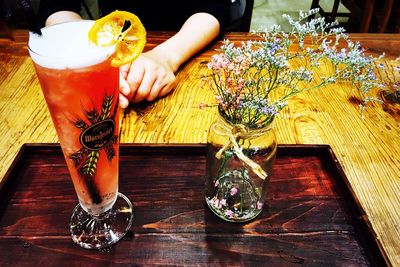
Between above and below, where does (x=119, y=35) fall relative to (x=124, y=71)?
above

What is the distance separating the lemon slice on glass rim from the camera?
706 millimetres

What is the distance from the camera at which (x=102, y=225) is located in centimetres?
94

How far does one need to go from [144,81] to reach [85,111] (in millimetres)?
604

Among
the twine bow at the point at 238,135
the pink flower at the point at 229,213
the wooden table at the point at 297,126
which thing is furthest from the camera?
the wooden table at the point at 297,126

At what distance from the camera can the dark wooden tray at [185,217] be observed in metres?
0.83

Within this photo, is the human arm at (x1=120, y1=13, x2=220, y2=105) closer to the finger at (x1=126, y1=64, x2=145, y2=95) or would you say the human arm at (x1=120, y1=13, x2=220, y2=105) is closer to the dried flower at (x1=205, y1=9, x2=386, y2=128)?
the finger at (x1=126, y1=64, x2=145, y2=95)

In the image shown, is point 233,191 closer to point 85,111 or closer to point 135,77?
point 85,111

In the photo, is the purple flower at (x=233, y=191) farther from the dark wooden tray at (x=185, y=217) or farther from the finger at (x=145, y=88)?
the finger at (x=145, y=88)

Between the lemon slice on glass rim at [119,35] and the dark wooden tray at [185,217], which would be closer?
the lemon slice on glass rim at [119,35]

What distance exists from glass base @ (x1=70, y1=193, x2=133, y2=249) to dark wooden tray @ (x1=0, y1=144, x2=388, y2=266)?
18 mm

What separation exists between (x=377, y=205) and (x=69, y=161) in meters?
0.77

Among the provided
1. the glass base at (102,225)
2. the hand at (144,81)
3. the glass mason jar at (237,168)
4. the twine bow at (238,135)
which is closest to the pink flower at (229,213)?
the glass mason jar at (237,168)

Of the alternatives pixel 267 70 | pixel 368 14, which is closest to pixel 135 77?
pixel 267 70

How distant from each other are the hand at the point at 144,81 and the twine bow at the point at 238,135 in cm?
50
